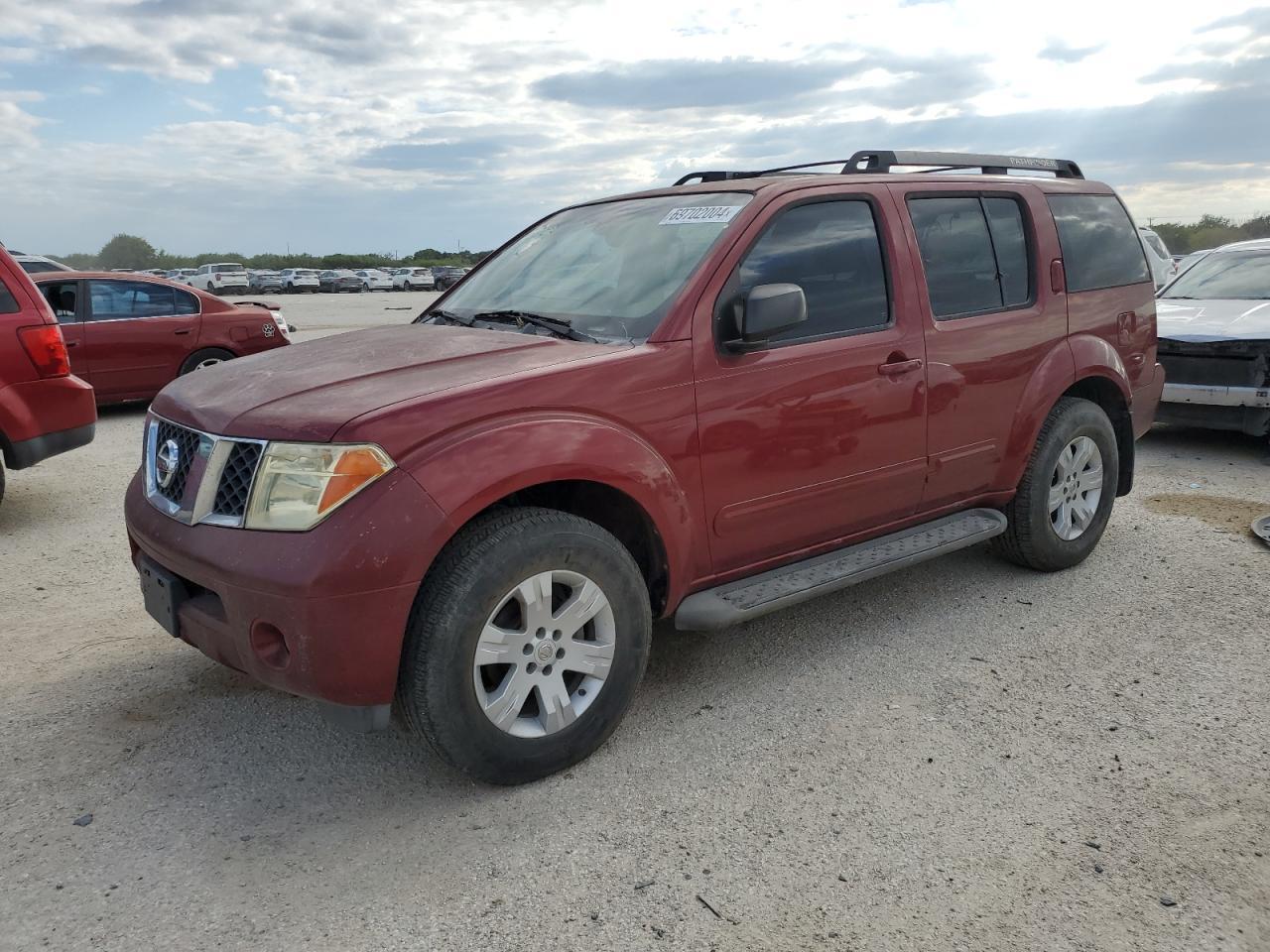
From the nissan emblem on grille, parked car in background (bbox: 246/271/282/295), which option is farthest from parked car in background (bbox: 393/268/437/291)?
the nissan emblem on grille

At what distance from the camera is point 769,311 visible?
11.3 feet

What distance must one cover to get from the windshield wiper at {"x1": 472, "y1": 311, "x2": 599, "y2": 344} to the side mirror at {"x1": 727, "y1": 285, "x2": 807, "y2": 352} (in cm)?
53

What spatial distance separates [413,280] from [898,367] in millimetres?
53090

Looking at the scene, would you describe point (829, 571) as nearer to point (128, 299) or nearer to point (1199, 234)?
point (128, 299)

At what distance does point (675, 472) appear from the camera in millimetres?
3436

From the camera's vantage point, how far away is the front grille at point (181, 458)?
3.22 meters

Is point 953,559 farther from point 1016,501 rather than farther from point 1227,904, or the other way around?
point 1227,904

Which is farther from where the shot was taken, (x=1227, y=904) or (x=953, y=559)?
(x=953, y=559)

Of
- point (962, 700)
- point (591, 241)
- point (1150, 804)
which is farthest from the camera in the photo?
point (591, 241)

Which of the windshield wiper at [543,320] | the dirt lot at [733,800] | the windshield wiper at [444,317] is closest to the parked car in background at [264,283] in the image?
the windshield wiper at [444,317]

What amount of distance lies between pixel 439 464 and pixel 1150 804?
2329mm

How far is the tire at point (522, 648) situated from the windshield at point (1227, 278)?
7.53m

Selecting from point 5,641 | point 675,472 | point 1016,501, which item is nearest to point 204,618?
point 675,472

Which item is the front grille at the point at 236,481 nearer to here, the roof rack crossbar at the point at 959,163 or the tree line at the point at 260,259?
the roof rack crossbar at the point at 959,163
